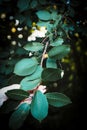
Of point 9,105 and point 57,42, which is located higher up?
point 57,42

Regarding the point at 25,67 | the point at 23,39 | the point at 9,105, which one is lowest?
the point at 23,39

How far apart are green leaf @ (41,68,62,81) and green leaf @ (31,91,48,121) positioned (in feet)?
0.18

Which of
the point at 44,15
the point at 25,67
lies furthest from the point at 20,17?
the point at 25,67

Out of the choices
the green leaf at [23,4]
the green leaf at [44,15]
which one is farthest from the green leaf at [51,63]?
the green leaf at [23,4]

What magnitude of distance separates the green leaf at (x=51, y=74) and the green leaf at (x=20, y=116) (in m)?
0.10

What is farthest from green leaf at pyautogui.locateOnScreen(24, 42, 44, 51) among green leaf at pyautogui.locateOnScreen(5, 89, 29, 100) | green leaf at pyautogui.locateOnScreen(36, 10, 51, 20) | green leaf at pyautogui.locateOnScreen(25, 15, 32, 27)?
green leaf at pyautogui.locateOnScreen(25, 15, 32, 27)

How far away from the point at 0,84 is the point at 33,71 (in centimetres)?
29

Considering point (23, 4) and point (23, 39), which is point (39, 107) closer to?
point (23, 4)

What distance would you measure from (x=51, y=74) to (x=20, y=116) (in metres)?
0.16

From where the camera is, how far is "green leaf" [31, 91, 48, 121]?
63 cm

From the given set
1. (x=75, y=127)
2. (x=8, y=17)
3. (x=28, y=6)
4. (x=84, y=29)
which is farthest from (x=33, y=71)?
(x=75, y=127)

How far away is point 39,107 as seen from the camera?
0.64m

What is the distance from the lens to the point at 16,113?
67 cm

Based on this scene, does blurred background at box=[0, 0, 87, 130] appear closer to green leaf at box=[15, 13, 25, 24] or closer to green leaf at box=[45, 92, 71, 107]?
green leaf at box=[15, 13, 25, 24]
